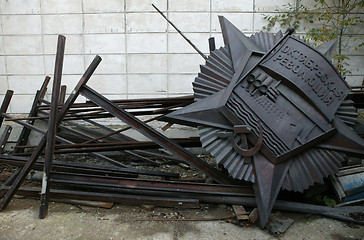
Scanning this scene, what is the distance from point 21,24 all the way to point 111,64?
5.23 feet

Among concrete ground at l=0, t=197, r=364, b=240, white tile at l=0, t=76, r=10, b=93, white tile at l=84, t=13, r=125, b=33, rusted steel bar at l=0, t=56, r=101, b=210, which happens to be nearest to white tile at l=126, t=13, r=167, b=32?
white tile at l=84, t=13, r=125, b=33

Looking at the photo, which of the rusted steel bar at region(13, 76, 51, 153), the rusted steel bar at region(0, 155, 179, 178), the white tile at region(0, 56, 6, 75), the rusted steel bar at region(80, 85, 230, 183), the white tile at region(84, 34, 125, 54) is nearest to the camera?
the rusted steel bar at region(80, 85, 230, 183)

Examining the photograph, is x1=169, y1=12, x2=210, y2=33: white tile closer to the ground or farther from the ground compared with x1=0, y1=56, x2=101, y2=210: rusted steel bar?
farther from the ground

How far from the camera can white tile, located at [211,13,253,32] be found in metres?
4.32

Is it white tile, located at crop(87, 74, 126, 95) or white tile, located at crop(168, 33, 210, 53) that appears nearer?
white tile, located at crop(168, 33, 210, 53)

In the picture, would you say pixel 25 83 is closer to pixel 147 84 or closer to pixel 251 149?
pixel 147 84

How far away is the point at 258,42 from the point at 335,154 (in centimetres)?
140

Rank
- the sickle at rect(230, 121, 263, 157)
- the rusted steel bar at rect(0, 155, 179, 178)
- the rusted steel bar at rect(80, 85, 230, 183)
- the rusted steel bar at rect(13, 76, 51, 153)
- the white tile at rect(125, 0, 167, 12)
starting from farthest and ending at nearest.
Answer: the white tile at rect(125, 0, 167, 12) < the rusted steel bar at rect(13, 76, 51, 153) < the rusted steel bar at rect(0, 155, 179, 178) < the rusted steel bar at rect(80, 85, 230, 183) < the sickle at rect(230, 121, 263, 157)

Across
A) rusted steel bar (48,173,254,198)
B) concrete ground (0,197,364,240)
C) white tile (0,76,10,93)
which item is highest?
white tile (0,76,10,93)

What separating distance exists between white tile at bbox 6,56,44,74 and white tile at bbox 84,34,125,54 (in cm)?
84

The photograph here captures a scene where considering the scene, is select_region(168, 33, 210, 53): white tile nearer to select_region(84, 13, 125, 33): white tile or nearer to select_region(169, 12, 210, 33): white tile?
select_region(169, 12, 210, 33): white tile

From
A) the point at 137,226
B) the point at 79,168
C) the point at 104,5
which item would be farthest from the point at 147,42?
the point at 137,226

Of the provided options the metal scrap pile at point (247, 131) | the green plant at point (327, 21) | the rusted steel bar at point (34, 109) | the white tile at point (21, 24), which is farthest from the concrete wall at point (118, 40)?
the metal scrap pile at point (247, 131)

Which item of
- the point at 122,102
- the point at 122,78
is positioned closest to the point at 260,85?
the point at 122,102
